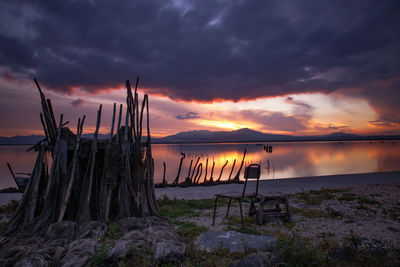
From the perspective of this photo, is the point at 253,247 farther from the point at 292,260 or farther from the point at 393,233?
the point at 393,233

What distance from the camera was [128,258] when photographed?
3957mm

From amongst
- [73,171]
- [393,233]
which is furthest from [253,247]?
[73,171]

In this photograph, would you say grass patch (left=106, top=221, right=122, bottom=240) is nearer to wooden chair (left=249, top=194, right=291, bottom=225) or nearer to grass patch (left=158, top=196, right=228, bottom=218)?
grass patch (left=158, top=196, right=228, bottom=218)

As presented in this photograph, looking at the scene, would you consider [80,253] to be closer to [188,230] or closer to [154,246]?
[154,246]

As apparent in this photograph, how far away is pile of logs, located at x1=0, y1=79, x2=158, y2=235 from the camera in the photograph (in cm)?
577

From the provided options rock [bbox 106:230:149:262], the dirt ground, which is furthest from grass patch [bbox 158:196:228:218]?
rock [bbox 106:230:149:262]

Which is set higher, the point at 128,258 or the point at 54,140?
the point at 54,140

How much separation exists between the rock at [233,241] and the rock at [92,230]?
217 centimetres

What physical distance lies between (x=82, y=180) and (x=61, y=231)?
5.16ft

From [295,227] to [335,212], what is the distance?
177 cm

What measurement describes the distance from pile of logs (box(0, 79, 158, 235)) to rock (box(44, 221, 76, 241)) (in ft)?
1.04

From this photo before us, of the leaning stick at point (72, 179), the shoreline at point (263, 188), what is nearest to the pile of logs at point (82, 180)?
the leaning stick at point (72, 179)

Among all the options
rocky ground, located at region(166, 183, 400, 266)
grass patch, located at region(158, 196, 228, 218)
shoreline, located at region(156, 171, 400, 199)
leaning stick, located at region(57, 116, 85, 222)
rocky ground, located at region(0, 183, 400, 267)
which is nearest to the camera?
rocky ground, located at region(0, 183, 400, 267)

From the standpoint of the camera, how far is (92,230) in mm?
5156
